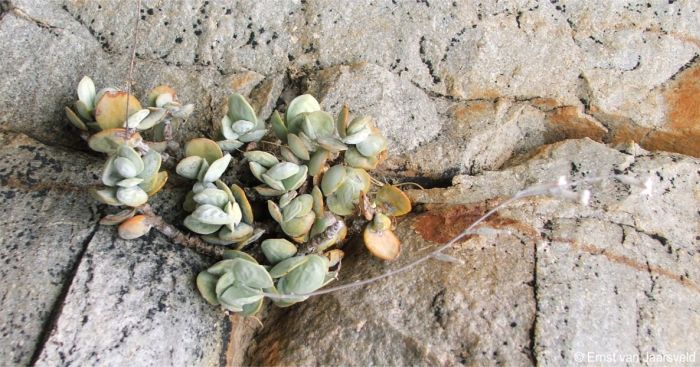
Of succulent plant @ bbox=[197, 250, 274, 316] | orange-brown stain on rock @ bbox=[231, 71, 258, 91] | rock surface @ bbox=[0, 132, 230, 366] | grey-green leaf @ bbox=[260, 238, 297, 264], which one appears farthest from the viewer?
orange-brown stain on rock @ bbox=[231, 71, 258, 91]

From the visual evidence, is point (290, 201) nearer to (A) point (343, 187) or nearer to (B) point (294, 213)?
(B) point (294, 213)

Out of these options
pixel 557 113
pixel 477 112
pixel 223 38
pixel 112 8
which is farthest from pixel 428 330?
pixel 112 8

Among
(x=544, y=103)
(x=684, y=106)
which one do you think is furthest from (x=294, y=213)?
(x=684, y=106)

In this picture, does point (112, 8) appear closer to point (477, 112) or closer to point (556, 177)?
point (477, 112)

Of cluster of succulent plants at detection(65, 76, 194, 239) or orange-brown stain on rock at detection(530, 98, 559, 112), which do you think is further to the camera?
orange-brown stain on rock at detection(530, 98, 559, 112)

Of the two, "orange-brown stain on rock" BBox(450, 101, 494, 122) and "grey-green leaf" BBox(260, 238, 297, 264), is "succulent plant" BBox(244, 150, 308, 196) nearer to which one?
"grey-green leaf" BBox(260, 238, 297, 264)

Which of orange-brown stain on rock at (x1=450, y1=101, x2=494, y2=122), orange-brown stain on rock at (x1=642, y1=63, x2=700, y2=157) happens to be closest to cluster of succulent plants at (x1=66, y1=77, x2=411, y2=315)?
orange-brown stain on rock at (x1=450, y1=101, x2=494, y2=122)
